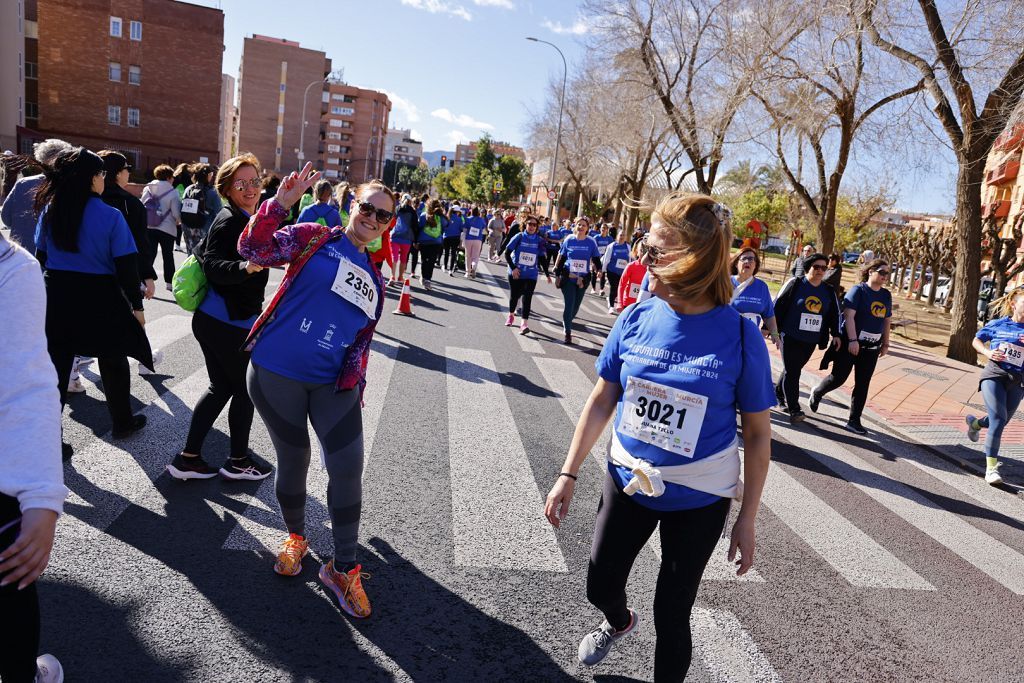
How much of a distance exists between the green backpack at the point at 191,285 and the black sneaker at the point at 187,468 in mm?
994

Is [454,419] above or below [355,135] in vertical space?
below

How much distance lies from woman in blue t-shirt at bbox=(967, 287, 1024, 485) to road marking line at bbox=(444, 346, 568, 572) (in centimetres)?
443

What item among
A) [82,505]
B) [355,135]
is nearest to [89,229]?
[82,505]

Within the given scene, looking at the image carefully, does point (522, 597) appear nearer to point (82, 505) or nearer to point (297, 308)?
point (297, 308)

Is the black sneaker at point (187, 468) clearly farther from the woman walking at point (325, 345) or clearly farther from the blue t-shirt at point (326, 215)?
the blue t-shirt at point (326, 215)

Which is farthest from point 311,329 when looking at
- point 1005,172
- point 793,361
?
point 1005,172

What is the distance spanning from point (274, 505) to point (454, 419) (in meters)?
2.39

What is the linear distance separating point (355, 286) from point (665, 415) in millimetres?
1464

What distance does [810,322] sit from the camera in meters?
7.79

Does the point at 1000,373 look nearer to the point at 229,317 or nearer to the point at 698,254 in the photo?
the point at 698,254

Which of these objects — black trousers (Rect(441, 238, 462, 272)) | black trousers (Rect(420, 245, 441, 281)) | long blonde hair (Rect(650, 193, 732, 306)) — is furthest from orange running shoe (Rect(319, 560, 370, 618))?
black trousers (Rect(441, 238, 462, 272))

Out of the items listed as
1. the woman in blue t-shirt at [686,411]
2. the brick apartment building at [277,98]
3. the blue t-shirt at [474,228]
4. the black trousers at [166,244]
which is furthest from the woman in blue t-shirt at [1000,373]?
the brick apartment building at [277,98]

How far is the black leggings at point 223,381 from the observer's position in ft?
13.3

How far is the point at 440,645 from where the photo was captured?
10.1 feet
